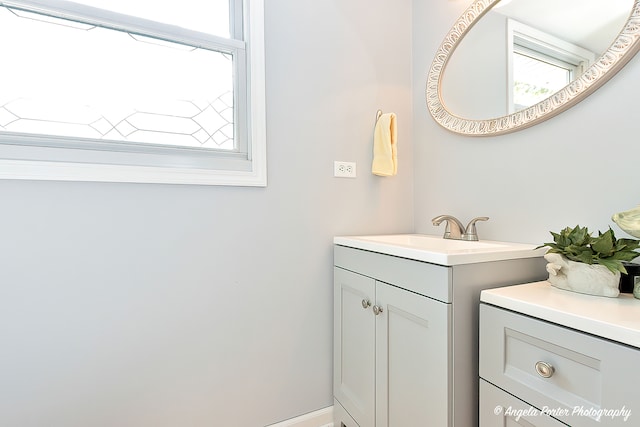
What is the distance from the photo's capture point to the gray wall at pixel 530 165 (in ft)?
3.48

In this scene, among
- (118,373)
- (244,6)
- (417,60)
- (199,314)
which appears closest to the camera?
(118,373)

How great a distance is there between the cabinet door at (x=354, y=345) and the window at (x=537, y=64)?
1.00 meters

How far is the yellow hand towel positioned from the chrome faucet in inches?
14.4

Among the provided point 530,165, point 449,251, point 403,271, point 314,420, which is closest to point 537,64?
point 530,165

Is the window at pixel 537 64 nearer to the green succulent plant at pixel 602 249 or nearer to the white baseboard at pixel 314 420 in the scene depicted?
the green succulent plant at pixel 602 249

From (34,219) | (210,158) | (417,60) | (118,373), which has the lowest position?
(118,373)

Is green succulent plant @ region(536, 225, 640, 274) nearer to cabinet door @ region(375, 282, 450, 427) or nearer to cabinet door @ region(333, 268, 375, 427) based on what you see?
cabinet door @ region(375, 282, 450, 427)

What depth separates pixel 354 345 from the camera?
1.46 meters

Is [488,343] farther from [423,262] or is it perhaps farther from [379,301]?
[379,301]

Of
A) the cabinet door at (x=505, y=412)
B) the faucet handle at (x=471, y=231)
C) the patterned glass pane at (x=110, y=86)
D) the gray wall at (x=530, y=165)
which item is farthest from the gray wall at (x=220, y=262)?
the cabinet door at (x=505, y=412)

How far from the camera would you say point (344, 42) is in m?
1.71

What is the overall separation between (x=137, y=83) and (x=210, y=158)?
42cm

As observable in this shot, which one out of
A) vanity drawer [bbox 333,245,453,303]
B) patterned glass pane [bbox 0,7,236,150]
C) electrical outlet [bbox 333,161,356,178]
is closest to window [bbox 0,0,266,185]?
patterned glass pane [bbox 0,7,236,150]

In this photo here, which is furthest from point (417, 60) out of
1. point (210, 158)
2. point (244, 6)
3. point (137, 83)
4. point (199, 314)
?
point (199, 314)
